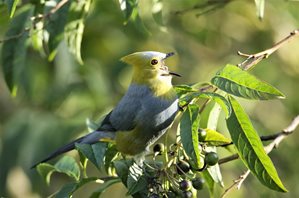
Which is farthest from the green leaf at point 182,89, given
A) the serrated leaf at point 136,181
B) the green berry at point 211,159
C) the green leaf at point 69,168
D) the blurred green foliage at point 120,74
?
the blurred green foliage at point 120,74

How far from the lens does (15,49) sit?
13.2ft

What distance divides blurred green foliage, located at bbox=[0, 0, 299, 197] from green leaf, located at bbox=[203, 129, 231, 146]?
2.29 metres

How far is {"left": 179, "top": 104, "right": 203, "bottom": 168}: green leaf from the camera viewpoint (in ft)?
9.08

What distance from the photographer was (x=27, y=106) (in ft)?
21.5

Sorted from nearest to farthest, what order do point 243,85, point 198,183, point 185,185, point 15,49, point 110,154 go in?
point 243,85, point 185,185, point 198,183, point 110,154, point 15,49

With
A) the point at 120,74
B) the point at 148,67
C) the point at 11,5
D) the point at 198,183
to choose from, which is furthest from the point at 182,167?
the point at 120,74

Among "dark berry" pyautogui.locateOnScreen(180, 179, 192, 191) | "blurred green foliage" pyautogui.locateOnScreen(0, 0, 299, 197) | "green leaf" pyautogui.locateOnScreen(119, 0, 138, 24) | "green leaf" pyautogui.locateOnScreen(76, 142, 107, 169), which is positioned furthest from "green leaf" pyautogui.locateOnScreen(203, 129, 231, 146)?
"blurred green foliage" pyautogui.locateOnScreen(0, 0, 299, 197)

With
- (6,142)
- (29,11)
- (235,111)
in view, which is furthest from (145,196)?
(6,142)

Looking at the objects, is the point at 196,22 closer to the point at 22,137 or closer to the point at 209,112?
the point at 22,137

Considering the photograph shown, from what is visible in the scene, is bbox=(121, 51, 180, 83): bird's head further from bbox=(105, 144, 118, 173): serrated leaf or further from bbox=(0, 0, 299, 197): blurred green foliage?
bbox=(0, 0, 299, 197): blurred green foliage

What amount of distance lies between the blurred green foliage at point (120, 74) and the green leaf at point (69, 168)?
171cm

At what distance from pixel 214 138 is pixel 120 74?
3.23m

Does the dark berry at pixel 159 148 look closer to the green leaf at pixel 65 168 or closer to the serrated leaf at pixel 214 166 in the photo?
the serrated leaf at pixel 214 166

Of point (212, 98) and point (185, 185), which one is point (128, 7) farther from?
point (185, 185)
